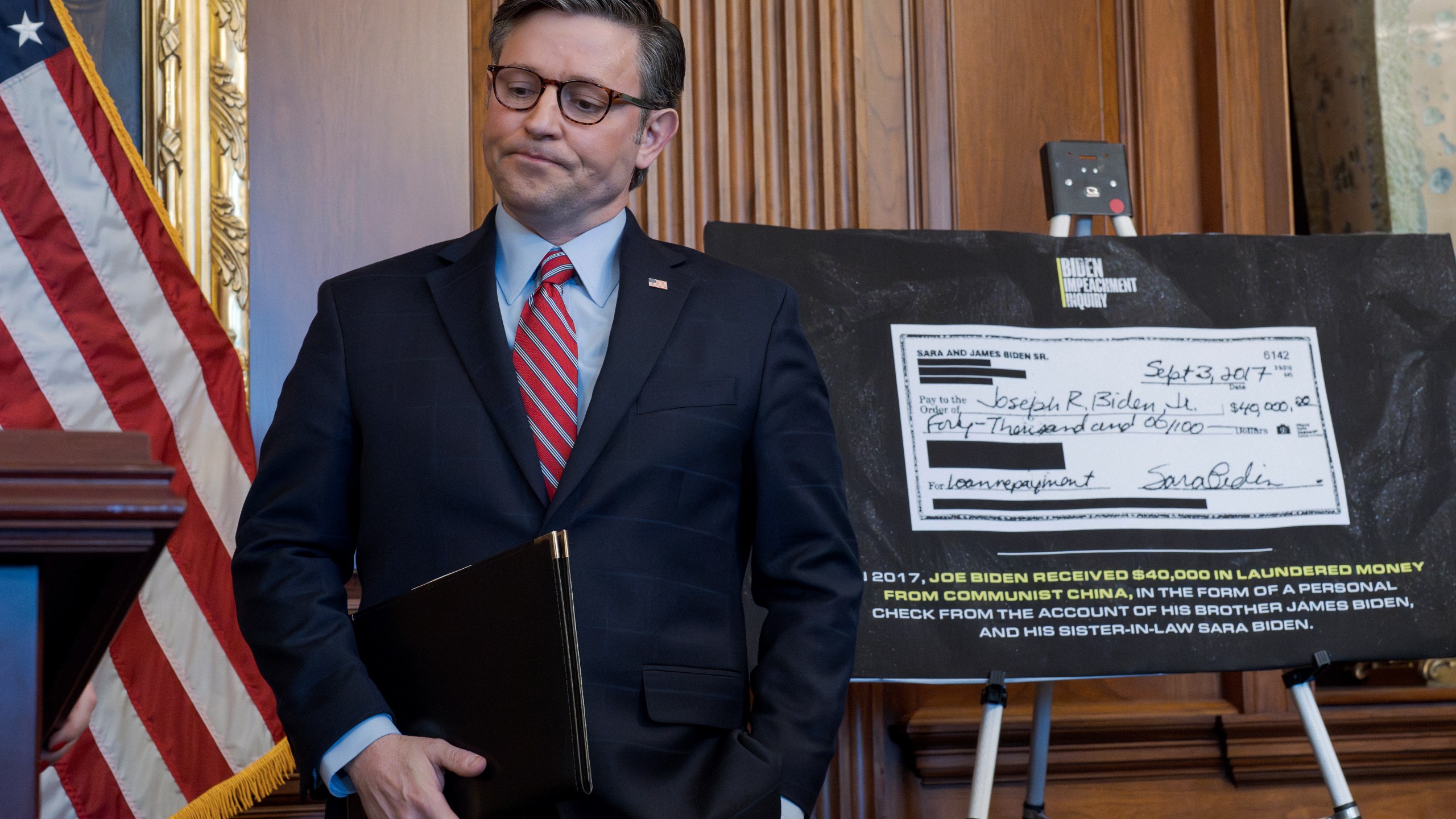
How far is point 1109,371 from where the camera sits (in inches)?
96.7

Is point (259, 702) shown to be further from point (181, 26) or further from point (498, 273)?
point (181, 26)

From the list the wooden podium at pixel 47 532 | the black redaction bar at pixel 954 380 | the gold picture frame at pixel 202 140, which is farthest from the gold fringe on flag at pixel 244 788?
the wooden podium at pixel 47 532

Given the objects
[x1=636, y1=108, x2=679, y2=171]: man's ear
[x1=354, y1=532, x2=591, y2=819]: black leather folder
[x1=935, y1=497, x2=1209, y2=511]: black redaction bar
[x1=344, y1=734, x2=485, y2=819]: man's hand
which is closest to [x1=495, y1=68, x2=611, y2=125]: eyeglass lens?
[x1=636, y1=108, x2=679, y2=171]: man's ear

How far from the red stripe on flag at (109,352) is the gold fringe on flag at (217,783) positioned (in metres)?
0.07

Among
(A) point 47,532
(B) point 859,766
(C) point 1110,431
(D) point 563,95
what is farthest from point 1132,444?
(A) point 47,532

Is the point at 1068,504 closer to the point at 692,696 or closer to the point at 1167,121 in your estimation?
the point at 692,696

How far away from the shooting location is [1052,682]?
96.4 inches

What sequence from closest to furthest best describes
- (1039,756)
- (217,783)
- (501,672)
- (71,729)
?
(71,729)
(501,672)
(217,783)
(1039,756)

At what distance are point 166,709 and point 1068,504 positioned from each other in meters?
1.55

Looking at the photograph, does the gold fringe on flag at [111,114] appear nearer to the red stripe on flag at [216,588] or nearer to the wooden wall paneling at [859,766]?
the red stripe on flag at [216,588]

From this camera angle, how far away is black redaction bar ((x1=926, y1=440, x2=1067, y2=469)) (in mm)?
2365

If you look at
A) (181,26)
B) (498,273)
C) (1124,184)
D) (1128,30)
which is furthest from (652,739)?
(1128,30)

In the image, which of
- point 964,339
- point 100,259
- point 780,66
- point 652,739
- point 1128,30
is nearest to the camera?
point 652,739

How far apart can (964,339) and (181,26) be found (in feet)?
5.25
